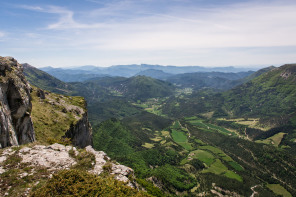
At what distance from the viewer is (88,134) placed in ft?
250

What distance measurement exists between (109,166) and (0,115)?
20.3 m

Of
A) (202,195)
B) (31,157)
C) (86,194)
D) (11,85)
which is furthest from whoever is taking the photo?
(202,195)

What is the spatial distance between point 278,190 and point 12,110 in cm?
22075

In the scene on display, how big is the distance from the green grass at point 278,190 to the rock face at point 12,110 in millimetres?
211175

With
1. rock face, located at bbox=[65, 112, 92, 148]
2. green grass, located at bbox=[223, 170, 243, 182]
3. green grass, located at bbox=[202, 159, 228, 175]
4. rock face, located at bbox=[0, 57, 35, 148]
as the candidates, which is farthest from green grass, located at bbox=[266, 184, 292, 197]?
rock face, located at bbox=[0, 57, 35, 148]

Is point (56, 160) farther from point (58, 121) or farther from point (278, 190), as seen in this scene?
point (278, 190)

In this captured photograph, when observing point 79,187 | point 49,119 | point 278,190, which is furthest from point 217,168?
point 79,187

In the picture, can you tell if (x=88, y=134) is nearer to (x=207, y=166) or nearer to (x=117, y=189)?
(x=117, y=189)

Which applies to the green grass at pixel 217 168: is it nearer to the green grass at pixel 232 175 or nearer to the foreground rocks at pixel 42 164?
the green grass at pixel 232 175

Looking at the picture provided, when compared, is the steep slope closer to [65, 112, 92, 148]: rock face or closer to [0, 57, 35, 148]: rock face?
[65, 112, 92, 148]: rock face

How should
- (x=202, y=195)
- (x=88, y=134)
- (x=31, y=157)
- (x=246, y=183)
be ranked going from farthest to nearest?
1. (x=246, y=183)
2. (x=202, y=195)
3. (x=88, y=134)
4. (x=31, y=157)

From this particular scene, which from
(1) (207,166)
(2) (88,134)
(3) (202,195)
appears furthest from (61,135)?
(1) (207,166)

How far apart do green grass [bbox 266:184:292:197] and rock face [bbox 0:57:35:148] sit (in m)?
211

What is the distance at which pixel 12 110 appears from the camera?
33875 mm
